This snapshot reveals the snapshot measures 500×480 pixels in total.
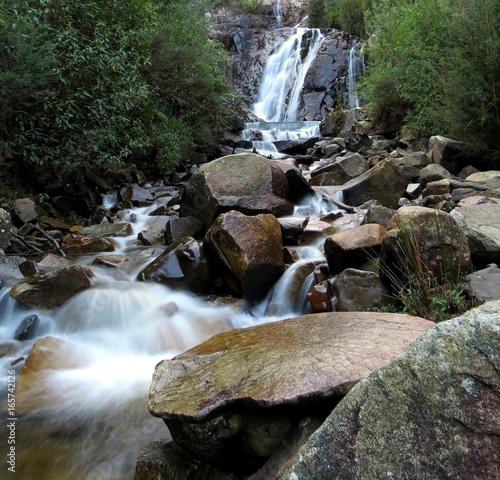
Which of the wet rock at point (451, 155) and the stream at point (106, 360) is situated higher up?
the wet rock at point (451, 155)

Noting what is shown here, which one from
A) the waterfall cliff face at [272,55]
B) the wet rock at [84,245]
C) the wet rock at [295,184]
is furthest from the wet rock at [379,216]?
the waterfall cliff face at [272,55]

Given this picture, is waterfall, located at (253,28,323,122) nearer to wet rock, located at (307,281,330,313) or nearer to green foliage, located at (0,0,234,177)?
green foliage, located at (0,0,234,177)

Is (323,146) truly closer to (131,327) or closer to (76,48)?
(76,48)

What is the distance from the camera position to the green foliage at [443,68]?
695cm

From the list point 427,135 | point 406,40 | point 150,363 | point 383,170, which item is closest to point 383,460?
point 150,363

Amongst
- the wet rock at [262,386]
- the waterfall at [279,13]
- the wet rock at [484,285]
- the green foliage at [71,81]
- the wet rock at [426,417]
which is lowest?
the wet rock at [484,285]

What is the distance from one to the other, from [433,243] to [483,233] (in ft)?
2.53

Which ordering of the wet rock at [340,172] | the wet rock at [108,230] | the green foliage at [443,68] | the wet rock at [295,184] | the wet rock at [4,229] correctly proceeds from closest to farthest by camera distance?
the wet rock at [4,229]
the green foliage at [443,68]
the wet rock at [108,230]
the wet rock at [295,184]
the wet rock at [340,172]

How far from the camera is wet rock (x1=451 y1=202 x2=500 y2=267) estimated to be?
12.9 feet

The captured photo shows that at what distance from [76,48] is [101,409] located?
20.6 feet

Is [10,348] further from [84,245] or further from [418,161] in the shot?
[418,161]

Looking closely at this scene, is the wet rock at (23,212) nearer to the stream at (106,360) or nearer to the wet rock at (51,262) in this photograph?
the wet rock at (51,262)

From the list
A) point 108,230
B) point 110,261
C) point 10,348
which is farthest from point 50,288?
point 108,230

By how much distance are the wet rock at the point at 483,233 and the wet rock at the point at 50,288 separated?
184 inches
